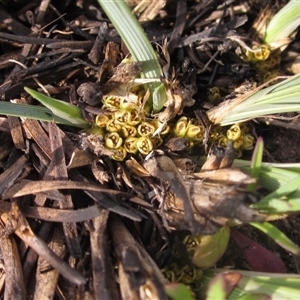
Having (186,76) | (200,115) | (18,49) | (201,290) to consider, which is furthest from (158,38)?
(201,290)

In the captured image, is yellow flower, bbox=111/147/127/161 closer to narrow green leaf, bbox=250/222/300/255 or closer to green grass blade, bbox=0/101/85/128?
green grass blade, bbox=0/101/85/128

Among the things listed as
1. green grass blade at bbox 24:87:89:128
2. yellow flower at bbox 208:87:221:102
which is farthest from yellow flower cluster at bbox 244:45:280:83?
green grass blade at bbox 24:87:89:128

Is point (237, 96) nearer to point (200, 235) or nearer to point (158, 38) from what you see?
point (158, 38)

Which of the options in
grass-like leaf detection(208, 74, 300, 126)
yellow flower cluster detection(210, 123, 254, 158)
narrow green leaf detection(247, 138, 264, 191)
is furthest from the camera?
yellow flower cluster detection(210, 123, 254, 158)

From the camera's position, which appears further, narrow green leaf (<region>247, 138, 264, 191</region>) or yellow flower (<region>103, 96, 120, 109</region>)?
yellow flower (<region>103, 96, 120, 109</region>)

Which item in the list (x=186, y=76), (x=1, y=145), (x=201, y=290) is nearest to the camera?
(x=201, y=290)

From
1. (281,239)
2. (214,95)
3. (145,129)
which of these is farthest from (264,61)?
(281,239)

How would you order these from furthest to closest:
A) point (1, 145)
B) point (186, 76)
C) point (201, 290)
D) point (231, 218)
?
point (186, 76)
point (1, 145)
point (201, 290)
point (231, 218)

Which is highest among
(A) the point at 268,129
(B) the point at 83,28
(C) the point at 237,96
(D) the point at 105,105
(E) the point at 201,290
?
(B) the point at 83,28
